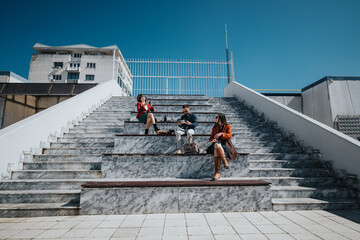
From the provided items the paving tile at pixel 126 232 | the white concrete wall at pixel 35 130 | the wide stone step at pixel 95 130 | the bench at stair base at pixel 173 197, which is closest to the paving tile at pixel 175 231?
the paving tile at pixel 126 232

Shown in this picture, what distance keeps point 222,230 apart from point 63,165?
373 cm

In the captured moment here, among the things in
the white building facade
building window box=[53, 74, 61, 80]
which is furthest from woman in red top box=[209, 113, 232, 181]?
building window box=[53, 74, 61, 80]

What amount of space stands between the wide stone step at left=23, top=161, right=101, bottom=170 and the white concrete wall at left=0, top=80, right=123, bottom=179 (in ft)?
0.76

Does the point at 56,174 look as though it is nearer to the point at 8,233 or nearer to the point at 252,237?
the point at 8,233

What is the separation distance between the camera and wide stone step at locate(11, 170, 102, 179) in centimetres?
395

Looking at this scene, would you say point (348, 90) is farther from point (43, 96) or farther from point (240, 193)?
point (43, 96)

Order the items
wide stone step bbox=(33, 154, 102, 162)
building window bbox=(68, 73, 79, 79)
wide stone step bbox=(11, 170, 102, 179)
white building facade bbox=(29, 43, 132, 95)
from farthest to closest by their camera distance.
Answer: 1. building window bbox=(68, 73, 79, 79)
2. white building facade bbox=(29, 43, 132, 95)
3. wide stone step bbox=(33, 154, 102, 162)
4. wide stone step bbox=(11, 170, 102, 179)

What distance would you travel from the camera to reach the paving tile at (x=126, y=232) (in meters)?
2.47

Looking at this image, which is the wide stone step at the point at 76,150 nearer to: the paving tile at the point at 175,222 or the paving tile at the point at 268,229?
the paving tile at the point at 175,222

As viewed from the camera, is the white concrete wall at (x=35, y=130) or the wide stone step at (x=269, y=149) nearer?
the white concrete wall at (x=35, y=130)

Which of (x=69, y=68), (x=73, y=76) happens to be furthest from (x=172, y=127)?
(x=69, y=68)

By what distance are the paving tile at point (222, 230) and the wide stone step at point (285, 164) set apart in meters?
2.17

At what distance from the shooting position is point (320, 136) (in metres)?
4.53

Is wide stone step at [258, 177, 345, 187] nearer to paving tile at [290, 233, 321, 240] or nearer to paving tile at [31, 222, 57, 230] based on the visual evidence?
paving tile at [290, 233, 321, 240]
